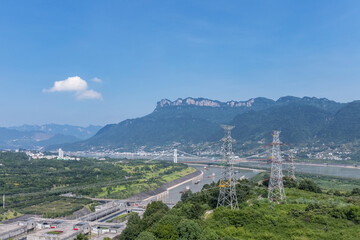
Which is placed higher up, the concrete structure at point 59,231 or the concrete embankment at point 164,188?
the concrete structure at point 59,231

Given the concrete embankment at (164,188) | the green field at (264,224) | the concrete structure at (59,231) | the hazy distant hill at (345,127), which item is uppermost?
the hazy distant hill at (345,127)

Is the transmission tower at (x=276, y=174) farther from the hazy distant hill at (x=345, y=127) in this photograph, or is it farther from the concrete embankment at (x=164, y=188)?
the hazy distant hill at (x=345, y=127)

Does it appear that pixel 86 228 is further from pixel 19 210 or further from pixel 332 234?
pixel 332 234

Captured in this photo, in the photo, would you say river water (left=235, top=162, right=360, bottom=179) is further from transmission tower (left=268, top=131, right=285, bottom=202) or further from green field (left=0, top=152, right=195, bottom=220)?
transmission tower (left=268, top=131, right=285, bottom=202)

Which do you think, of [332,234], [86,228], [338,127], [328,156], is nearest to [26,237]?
[86,228]

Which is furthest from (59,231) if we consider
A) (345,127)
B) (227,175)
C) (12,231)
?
(345,127)

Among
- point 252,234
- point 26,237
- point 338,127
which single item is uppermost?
point 338,127

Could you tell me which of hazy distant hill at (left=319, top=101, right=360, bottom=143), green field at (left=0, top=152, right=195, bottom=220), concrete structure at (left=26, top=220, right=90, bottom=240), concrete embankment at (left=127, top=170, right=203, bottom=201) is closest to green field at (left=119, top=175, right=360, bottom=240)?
concrete structure at (left=26, top=220, right=90, bottom=240)

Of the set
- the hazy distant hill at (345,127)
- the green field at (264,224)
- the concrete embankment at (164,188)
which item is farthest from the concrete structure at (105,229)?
the hazy distant hill at (345,127)

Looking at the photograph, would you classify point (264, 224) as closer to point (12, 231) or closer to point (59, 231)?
point (59, 231)
